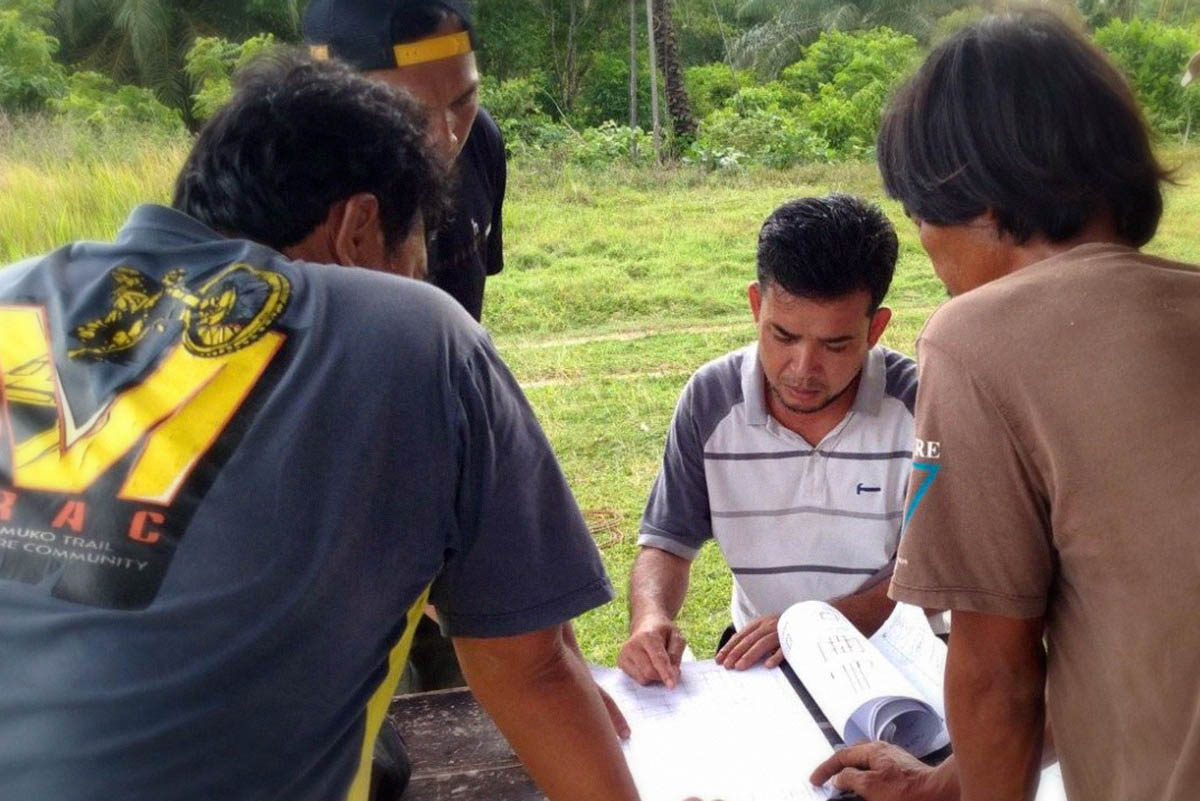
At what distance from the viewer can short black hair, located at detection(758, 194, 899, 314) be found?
1822mm

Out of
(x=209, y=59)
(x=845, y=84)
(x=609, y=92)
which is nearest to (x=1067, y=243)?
(x=209, y=59)

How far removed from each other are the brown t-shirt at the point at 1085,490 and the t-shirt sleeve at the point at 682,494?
3.01 ft

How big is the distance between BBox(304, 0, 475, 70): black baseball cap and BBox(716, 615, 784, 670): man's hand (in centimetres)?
95

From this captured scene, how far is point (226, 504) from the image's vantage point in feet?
2.87

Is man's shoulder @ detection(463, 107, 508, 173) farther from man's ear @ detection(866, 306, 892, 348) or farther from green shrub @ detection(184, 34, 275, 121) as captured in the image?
green shrub @ detection(184, 34, 275, 121)

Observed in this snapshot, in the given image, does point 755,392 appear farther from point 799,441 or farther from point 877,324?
point 877,324

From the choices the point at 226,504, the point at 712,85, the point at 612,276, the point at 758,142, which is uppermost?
the point at 226,504

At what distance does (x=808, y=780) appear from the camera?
4.23 ft

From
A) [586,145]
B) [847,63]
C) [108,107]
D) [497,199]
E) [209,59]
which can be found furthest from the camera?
[847,63]

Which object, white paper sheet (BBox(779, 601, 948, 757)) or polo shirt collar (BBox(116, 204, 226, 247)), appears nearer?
polo shirt collar (BBox(116, 204, 226, 247))

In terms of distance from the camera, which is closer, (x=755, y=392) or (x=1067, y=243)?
(x=1067, y=243)

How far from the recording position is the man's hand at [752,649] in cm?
154

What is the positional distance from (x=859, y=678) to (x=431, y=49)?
42.0 inches

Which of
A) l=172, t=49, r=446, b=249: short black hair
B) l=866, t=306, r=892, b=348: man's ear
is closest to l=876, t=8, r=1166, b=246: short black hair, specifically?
l=172, t=49, r=446, b=249: short black hair
